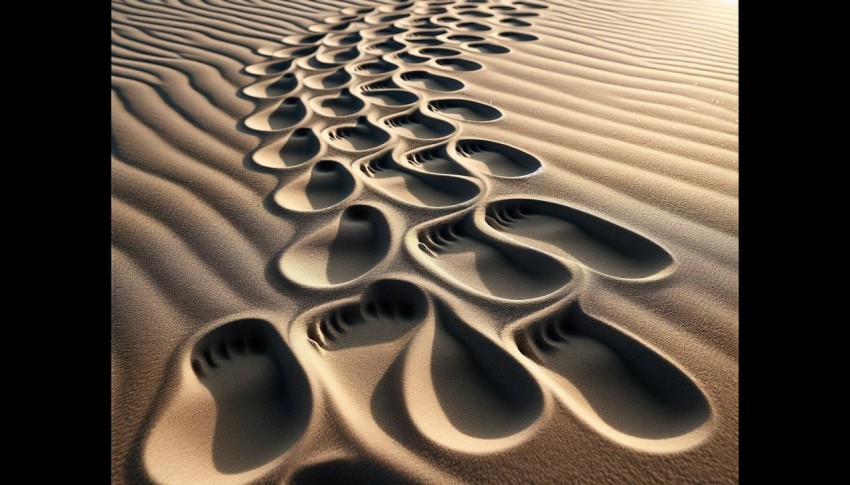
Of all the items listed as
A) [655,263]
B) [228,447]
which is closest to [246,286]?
[228,447]

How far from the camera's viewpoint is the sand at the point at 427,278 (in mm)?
908

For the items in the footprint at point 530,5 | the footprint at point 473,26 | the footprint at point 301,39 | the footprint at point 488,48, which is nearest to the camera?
the footprint at point 488,48

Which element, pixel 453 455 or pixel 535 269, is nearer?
pixel 453 455

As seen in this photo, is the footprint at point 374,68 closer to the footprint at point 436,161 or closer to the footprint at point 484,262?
the footprint at point 436,161

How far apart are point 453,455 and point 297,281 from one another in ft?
1.91

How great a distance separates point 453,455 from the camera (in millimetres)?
876

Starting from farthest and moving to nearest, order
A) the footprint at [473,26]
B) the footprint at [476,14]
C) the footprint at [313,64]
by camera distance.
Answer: the footprint at [476,14] → the footprint at [473,26] → the footprint at [313,64]

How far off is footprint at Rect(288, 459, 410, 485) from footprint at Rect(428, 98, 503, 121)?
160 cm

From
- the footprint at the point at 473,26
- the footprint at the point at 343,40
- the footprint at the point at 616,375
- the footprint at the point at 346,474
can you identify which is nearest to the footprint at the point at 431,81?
the footprint at the point at 343,40

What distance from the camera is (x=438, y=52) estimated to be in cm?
312

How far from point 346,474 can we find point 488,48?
2.80 metres

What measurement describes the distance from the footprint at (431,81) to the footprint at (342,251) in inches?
45.5
